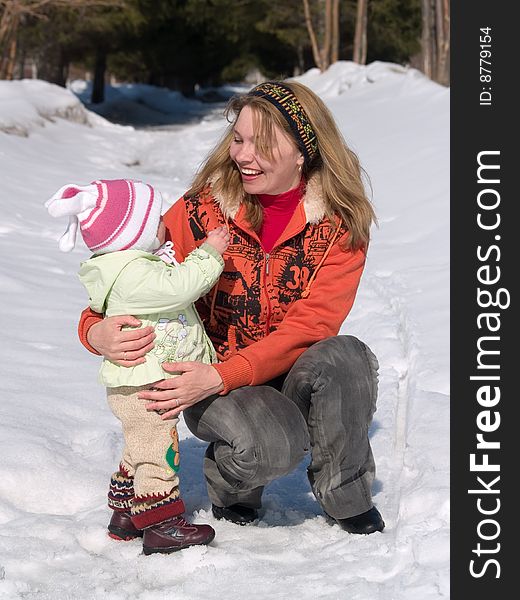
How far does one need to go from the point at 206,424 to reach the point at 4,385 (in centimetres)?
138

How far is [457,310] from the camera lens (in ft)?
11.5

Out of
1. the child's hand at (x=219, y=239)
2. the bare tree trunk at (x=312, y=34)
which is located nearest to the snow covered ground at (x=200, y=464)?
the child's hand at (x=219, y=239)

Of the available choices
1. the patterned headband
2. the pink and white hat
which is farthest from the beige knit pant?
the patterned headband

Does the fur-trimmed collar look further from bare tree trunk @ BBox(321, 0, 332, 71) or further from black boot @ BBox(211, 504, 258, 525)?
bare tree trunk @ BBox(321, 0, 332, 71)

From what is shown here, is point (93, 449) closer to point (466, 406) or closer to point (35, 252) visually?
point (466, 406)

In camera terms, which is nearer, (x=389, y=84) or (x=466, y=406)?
(x=466, y=406)

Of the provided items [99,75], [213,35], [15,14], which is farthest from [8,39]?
[213,35]

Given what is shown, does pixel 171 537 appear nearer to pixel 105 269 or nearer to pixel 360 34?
pixel 105 269

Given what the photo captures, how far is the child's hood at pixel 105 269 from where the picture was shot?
2.53 meters

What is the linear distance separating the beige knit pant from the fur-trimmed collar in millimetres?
653

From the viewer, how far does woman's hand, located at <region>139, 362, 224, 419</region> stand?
8.45ft

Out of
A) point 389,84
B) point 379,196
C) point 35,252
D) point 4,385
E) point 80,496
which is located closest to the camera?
point 80,496

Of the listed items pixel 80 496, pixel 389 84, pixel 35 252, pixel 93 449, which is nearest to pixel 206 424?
pixel 80 496

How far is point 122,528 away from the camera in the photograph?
274 cm
